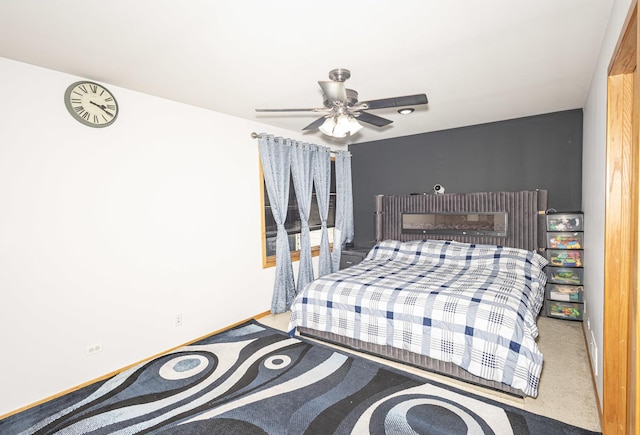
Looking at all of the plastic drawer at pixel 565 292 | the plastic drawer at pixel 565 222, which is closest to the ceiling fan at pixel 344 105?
the plastic drawer at pixel 565 222

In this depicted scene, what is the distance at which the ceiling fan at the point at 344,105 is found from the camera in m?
2.19

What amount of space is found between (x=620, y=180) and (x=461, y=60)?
130cm

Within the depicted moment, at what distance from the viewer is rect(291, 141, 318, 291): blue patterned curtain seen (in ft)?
15.0

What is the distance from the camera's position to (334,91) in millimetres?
2145

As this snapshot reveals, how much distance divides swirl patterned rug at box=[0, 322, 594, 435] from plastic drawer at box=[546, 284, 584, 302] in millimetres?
2106

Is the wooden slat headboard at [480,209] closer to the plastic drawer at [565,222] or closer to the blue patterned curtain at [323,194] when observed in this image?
the plastic drawer at [565,222]

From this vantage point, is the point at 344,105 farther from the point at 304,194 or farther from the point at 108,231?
the point at 304,194

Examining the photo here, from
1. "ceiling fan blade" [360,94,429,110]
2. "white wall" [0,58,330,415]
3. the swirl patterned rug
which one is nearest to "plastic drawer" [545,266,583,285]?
the swirl patterned rug

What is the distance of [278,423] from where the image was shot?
2.18 m

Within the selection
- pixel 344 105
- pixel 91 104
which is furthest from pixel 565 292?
pixel 91 104

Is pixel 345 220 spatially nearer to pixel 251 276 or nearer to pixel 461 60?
pixel 251 276

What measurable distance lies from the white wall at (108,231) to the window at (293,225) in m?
0.40

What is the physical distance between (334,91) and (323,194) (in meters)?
2.94

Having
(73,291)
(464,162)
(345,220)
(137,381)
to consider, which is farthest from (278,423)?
(464,162)
